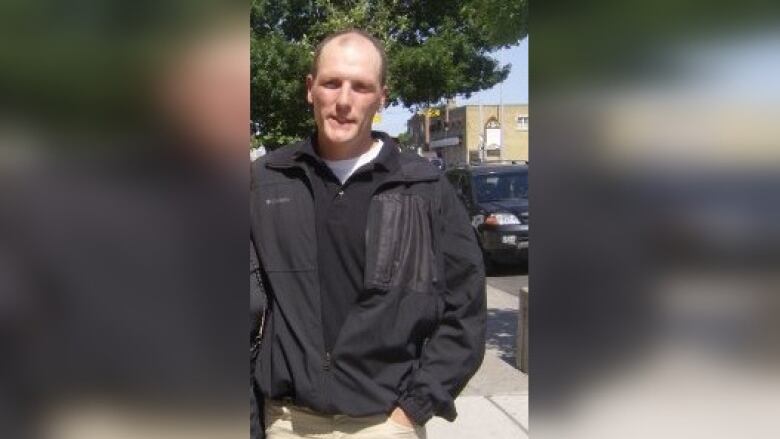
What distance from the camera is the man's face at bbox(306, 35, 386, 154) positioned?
1.68 meters

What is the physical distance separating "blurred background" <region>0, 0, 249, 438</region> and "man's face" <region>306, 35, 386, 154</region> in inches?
27.4

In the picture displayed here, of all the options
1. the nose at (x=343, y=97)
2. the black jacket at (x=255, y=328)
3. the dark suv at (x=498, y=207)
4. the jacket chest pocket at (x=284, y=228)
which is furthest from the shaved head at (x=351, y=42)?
the dark suv at (x=498, y=207)

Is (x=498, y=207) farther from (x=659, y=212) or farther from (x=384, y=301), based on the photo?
(x=659, y=212)

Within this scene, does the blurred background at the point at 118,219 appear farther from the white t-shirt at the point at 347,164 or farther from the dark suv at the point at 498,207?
the dark suv at the point at 498,207

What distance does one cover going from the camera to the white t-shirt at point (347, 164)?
1.87m

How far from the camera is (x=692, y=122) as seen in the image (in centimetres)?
A: 104

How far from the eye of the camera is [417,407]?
1.91 metres

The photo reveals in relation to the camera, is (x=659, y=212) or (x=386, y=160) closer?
(x=659, y=212)

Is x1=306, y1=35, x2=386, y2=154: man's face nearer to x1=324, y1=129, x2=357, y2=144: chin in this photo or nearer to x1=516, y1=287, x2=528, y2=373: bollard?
x1=324, y1=129, x2=357, y2=144: chin

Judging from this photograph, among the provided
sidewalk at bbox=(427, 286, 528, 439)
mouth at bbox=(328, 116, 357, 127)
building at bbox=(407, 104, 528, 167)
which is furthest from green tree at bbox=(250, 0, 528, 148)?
building at bbox=(407, 104, 528, 167)


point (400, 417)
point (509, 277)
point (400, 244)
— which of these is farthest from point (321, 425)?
point (509, 277)

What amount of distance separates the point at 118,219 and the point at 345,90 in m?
0.77

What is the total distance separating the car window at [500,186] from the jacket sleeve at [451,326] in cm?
1156

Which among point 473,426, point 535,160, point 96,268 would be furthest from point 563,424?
point 473,426
